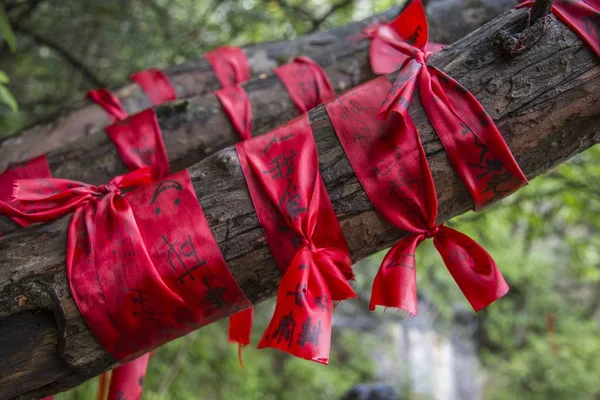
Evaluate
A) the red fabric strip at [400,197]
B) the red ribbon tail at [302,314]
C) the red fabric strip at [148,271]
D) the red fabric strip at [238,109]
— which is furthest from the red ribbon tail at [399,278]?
the red fabric strip at [238,109]

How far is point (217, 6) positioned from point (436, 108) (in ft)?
8.51

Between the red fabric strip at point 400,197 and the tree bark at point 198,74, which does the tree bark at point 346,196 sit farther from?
the tree bark at point 198,74

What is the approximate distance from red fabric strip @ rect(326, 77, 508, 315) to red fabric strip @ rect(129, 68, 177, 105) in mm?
1322

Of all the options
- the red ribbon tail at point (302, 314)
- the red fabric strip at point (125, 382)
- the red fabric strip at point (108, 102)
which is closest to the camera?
the red ribbon tail at point (302, 314)

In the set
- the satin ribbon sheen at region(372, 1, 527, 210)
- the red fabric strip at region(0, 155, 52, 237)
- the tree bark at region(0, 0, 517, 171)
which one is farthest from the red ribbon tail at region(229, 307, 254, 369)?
the tree bark at region(0, 0, 517, 171)

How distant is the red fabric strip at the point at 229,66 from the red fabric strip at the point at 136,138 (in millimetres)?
589

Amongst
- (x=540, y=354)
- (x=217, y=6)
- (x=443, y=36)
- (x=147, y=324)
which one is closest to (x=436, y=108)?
(x=147, y=324)

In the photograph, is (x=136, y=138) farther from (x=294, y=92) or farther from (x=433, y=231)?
(x=433, y=231)

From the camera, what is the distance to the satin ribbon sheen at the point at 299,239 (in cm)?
104

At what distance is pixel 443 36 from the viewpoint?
2.33 meters

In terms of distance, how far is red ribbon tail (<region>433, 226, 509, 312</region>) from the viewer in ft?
3.72

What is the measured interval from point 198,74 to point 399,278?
157 cm

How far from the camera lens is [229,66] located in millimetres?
2426

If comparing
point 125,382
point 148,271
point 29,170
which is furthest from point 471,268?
point 29,170
